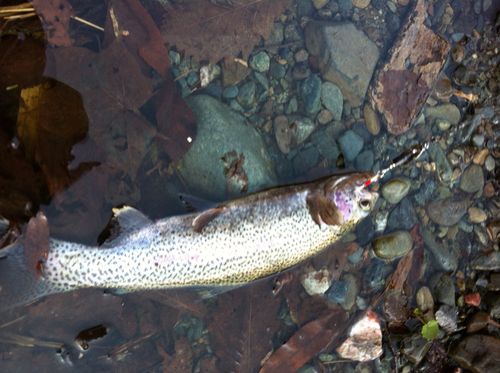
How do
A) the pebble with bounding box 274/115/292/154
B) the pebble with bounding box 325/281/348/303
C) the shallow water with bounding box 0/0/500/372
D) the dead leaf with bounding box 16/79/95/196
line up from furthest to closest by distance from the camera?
A: the pebble with bounding box 325/281/348/303 → the pebble with bounding box 274/115/292/154 → the shallow water with bounding box 0/0/500/372 → the dead leaf with bounding box 16/79/95/196

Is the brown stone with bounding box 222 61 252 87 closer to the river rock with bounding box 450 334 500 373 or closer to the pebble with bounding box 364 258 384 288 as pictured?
the pebble with bounding box 364 258 384 288

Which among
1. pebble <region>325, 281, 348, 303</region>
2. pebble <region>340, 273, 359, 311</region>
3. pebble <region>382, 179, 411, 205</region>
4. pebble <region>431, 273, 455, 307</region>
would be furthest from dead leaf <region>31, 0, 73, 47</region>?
pebble <region>431, 273, 455, 307</region>


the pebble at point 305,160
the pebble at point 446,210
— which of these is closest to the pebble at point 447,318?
the pebble at point 446,210

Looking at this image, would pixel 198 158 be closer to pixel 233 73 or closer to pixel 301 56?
pixel 233 73

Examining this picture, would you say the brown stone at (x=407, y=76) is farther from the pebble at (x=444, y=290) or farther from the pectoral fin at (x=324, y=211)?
the pebble at (x=444, y=290)

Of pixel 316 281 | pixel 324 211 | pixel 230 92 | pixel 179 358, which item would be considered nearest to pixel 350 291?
pixel 316 281

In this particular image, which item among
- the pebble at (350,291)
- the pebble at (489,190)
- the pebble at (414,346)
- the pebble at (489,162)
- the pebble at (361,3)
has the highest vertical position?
the pebble at (361,3)

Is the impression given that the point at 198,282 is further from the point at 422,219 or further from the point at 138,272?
the point at 422,219
